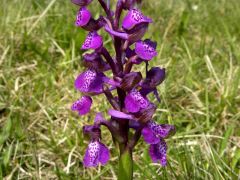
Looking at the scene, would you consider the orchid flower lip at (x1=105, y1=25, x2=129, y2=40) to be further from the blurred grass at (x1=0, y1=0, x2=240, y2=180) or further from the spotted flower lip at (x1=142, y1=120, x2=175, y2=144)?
the blurred grass at (x1=0, y1=0, x2=240, y2=180)

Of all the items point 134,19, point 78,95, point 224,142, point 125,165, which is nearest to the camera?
point 134,19

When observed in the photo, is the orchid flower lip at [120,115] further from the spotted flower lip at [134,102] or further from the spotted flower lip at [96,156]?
the spotted flower lip at [96,156]

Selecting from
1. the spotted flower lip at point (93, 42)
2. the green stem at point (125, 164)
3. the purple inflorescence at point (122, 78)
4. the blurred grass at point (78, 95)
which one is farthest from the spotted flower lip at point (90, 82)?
the blurred grass at point (78, 95)

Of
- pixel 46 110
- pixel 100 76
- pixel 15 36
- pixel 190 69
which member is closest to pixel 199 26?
pixel 190 69

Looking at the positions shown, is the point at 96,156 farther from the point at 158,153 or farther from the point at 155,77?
the point at 155,77

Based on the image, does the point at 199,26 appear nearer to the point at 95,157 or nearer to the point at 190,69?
the point at 190,69

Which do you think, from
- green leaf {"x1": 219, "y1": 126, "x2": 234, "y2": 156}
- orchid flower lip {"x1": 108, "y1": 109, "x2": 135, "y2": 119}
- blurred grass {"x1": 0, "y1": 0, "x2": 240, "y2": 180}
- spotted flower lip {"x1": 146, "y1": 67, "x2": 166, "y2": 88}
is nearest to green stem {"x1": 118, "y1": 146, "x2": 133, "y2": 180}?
orchid flower lip {"x1": 108, "y1": 109, "x2": 135, "y2": 119}

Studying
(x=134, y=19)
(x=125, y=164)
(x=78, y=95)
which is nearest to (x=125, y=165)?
(x=125, y=164)
